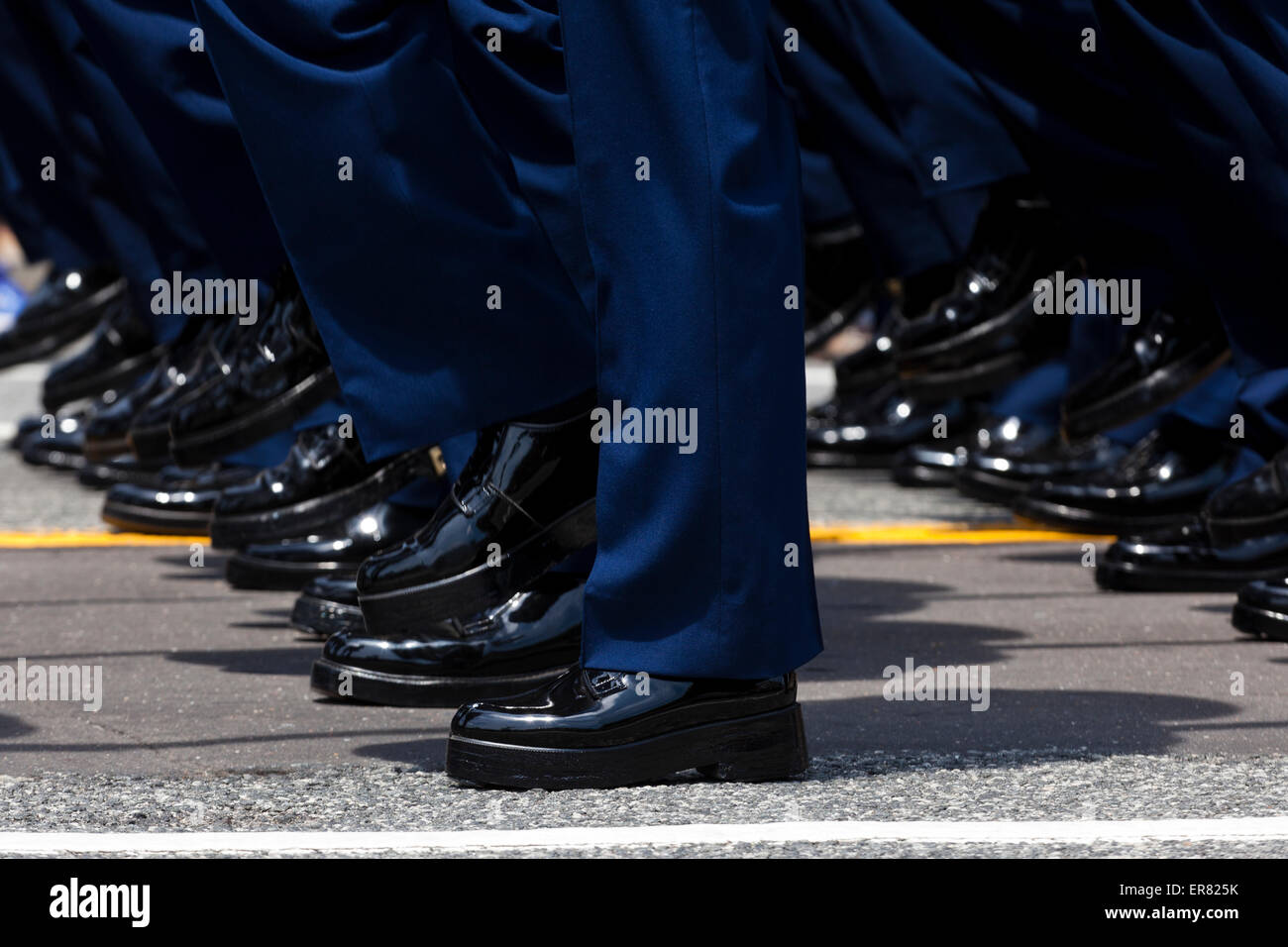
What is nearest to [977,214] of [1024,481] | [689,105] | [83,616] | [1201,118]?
[1024,481]

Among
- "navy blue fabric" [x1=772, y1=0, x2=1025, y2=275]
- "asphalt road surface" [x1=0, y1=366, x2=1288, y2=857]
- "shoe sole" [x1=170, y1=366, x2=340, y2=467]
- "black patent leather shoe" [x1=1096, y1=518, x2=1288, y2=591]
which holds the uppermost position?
"navy blue fabric" [x1=772, y1=0, x2=1025, y2=275]

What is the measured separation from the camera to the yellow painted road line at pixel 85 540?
4832 millimetres

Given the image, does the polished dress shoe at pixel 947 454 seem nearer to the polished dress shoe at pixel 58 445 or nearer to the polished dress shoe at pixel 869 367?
the polished dress shoe at pixel 869 367

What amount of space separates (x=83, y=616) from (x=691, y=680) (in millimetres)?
1714

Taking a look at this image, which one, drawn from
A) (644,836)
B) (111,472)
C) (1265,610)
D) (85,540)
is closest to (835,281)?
(111,472)

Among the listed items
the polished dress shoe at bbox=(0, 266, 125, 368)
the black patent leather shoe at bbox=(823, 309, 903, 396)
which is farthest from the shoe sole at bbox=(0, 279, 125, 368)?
the black patent leather shoe at bbox=(823, 309, 903, 396)

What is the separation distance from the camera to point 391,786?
2.52 m

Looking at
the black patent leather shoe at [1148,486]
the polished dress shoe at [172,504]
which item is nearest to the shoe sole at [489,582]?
the polished dress shoe at [172,504]

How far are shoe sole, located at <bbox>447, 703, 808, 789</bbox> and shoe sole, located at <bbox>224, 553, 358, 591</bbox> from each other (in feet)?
4.49

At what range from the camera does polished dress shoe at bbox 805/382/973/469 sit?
21.4ft

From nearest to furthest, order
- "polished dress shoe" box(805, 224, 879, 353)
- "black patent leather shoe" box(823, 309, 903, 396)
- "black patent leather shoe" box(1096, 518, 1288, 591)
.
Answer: "black patent leather shoe" box(1096, 518, 1288, 591) < "black patent leather shoe" box(823, 309, 903, 396) < "polished dress shoe" box(805, 224, 879, 353)

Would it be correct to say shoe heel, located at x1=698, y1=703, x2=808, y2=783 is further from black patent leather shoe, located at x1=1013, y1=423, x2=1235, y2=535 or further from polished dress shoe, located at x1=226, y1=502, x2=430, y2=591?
black patent leather shoe, located at x1=1013, y1=423, x2=1235, y2=535

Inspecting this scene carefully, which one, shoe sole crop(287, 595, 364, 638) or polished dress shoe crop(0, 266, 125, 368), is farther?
polished dress shoe crop(0, 266, 125, 368)

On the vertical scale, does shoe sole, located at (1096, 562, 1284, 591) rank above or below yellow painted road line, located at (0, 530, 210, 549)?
below
